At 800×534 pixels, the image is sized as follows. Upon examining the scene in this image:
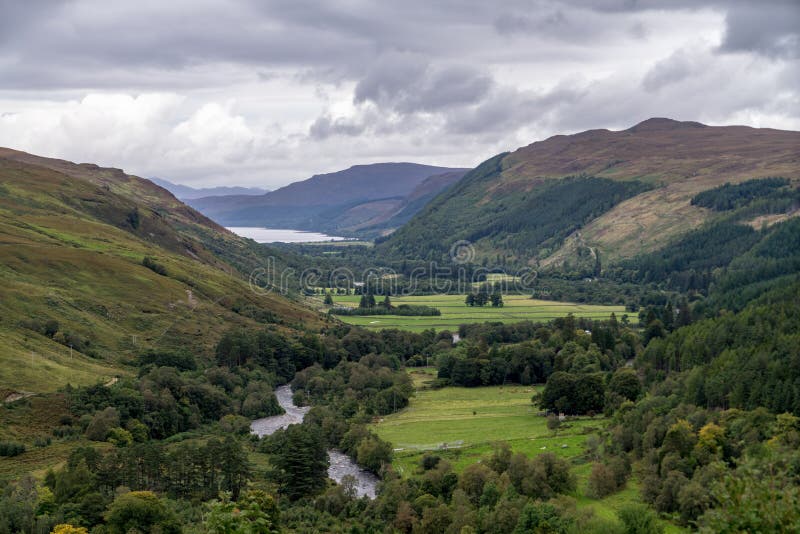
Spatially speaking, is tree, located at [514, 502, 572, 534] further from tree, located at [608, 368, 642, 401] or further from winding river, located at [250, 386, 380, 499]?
tree, located at [608, 368, 642, 401]

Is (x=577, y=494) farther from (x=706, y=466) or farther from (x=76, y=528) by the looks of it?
(x=76, y=528)

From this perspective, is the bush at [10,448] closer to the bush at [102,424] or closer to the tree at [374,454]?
the bush at [102,424]

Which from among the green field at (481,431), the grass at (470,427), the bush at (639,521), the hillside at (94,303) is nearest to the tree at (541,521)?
the bush at (639,521)

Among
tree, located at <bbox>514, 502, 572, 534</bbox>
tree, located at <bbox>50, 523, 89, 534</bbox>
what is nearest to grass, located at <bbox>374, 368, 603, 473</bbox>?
tree, located at <bbox>514, 502, 572, 534</bbox>

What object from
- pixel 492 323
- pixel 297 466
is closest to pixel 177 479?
pixel 297 466

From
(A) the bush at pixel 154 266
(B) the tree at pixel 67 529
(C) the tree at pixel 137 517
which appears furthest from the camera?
(A) the bush at pixel 154 266

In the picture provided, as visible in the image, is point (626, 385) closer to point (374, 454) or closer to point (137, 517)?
point (374, 454)
